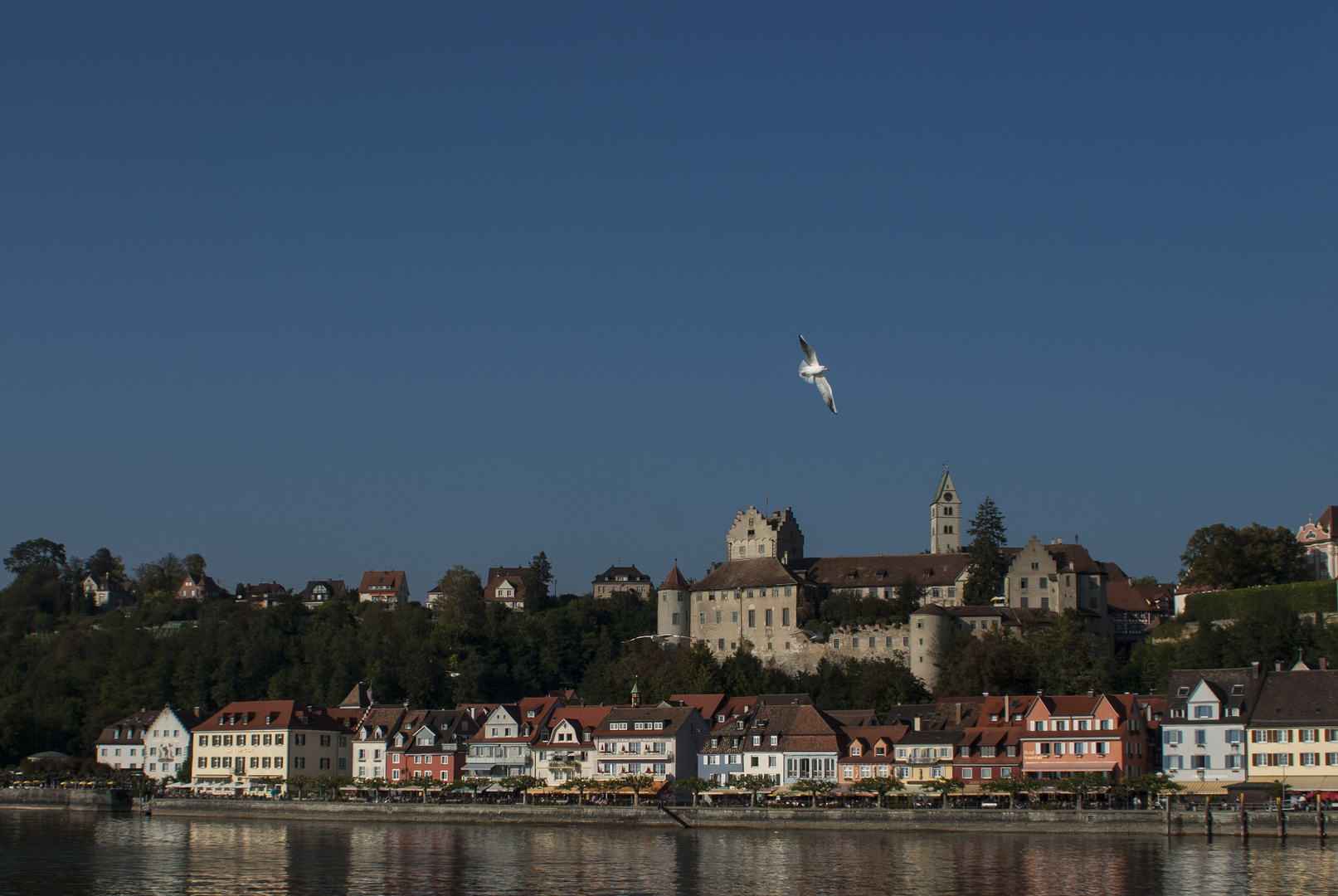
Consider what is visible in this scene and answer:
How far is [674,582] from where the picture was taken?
12875 centimetres

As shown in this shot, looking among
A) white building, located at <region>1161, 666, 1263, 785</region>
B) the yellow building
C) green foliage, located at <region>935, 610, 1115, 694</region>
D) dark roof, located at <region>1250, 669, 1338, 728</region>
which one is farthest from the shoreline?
green foliage, located at <region>935, 610, 1115, 694</region>

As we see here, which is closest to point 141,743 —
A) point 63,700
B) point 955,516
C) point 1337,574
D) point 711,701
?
point 63,700

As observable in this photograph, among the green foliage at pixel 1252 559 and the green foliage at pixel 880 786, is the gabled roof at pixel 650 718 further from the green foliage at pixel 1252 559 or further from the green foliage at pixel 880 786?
the green foliage at pixel 1252 559

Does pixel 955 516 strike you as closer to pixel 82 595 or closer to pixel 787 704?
pixel 787 704

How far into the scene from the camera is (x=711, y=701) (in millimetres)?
99875

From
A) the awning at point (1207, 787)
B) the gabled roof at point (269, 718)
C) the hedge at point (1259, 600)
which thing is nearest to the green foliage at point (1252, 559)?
the hedge at point (1259, 600)

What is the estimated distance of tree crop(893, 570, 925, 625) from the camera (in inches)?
4530

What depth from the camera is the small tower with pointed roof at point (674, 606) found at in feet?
418

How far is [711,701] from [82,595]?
111373 mm

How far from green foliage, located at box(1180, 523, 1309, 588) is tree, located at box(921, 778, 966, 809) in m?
36.5

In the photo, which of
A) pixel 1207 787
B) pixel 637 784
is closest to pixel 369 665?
pixel 637 784

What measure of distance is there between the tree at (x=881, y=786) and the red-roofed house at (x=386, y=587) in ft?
368

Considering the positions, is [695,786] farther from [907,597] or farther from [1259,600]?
[1259,600]

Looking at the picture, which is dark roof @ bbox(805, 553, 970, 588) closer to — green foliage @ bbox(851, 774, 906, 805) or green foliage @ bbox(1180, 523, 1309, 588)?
green foliage @ bbox(1180, 523, 1309, 588)
